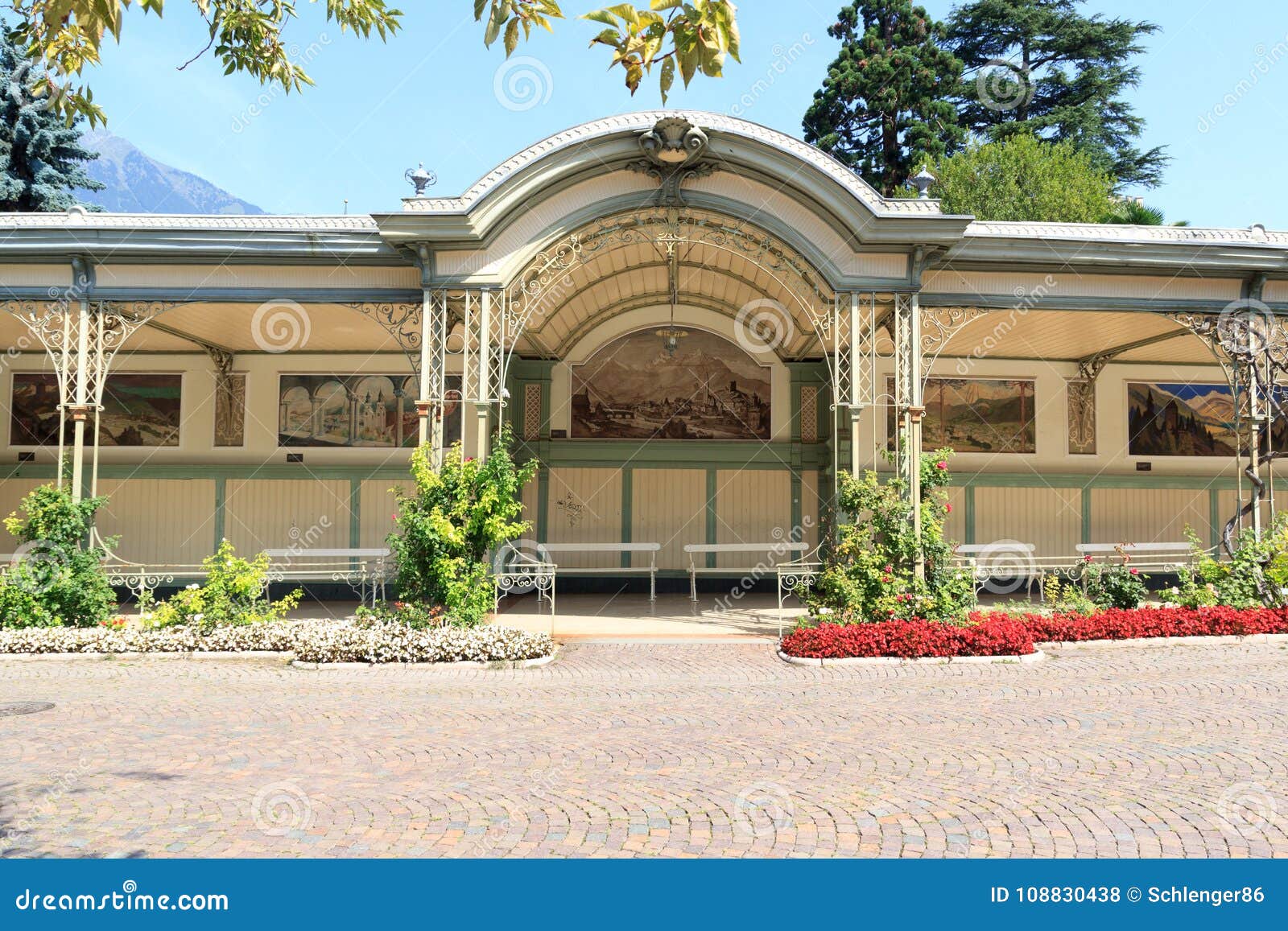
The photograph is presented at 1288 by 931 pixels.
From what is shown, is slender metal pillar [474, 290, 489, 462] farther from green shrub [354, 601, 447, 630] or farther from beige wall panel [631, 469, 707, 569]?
beige wall panel [631, 469, 707, 569]

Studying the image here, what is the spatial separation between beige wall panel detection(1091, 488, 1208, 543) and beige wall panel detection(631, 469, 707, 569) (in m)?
7.43

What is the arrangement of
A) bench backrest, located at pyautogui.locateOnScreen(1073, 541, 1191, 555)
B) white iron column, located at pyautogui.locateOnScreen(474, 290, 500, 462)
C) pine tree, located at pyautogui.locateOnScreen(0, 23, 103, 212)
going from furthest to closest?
pine tree, located at pyautogui.locateOnScreen(0, 23, 103, 212) → bench backrest, located at pyautogui.locateOnScreen(1073, 541, 1191, 555) → white iron column, located at pyautogui.locateOnScreen(474, 290, 500, 462)

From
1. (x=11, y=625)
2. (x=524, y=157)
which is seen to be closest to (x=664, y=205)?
(x=524, y=157)

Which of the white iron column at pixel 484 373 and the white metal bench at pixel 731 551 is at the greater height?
the white iron column at pixel 484 373

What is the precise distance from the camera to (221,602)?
11.4 m

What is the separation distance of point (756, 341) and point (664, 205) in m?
5.93

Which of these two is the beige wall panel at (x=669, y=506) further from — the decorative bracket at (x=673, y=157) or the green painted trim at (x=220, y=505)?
the green painted trim at (x=220, y=505)

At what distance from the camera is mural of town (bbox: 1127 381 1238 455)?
1722 centimetres

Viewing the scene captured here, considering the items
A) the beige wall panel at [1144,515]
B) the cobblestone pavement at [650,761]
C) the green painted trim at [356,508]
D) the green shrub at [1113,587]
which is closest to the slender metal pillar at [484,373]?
the cobblestone pavement at [650,761]

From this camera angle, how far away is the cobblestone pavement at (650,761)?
4.71m

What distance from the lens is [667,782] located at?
18.7 feet

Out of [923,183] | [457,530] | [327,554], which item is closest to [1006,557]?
[923,183]

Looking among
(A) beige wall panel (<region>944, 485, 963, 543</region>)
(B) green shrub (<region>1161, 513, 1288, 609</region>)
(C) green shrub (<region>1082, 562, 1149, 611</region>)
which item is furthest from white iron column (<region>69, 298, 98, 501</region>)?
(B) green shrub (<region>1161, 513, 1288, 609</region>)

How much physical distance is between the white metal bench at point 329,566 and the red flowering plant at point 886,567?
21.8 ft
